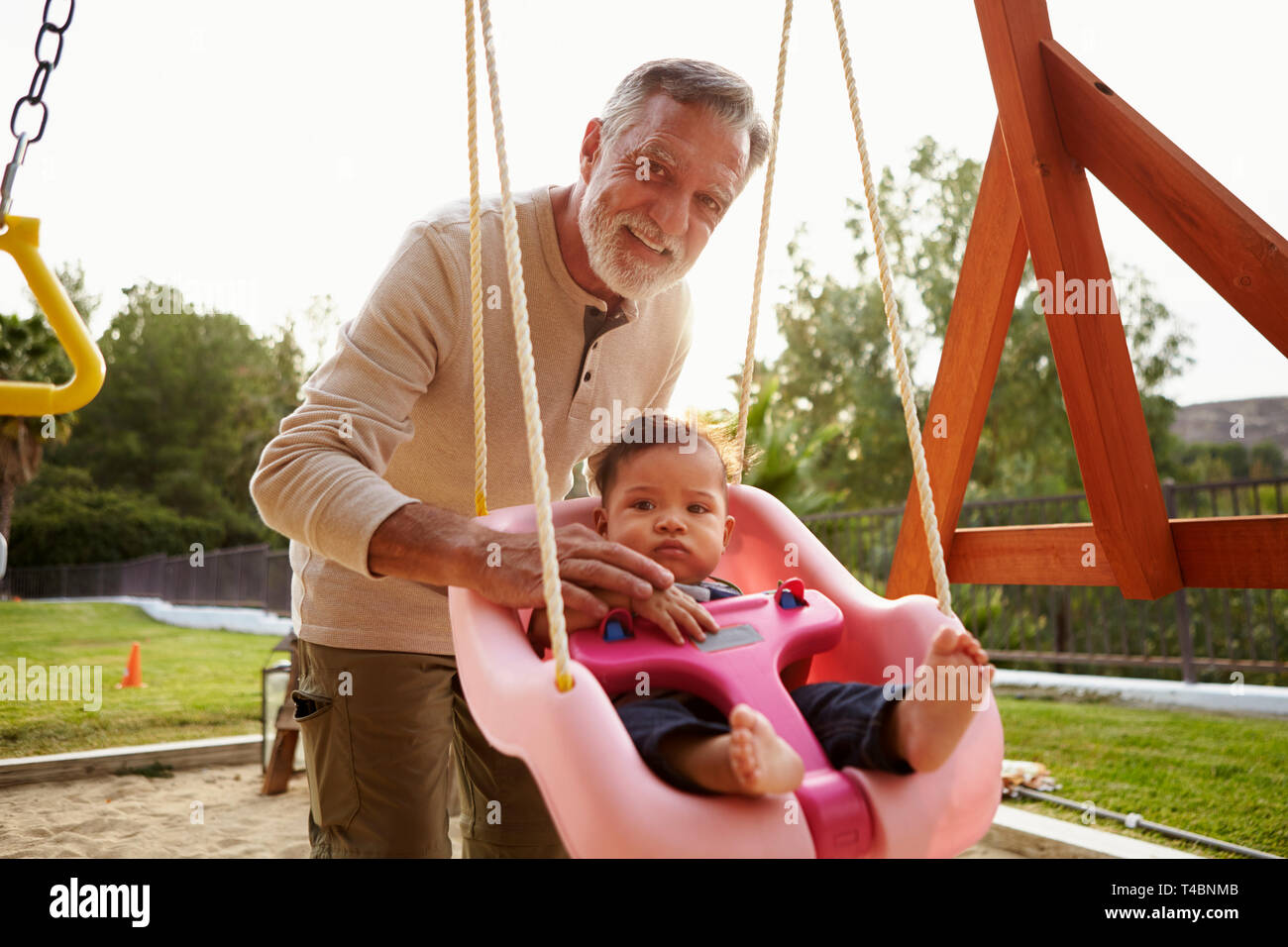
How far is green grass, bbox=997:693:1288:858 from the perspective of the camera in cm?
325

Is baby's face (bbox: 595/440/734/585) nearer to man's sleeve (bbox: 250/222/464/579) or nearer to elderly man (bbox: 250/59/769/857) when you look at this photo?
elderly man (bbox: 250/59/769/857)

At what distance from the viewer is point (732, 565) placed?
74.9 inches

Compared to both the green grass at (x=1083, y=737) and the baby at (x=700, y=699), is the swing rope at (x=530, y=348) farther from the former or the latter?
the green grass at (x=1083, y=737)

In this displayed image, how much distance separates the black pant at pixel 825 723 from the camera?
1.06 meters

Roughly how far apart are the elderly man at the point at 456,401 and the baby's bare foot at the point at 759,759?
2.53ft

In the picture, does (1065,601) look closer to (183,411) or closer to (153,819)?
(153,819)

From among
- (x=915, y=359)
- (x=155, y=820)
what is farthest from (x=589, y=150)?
(x=915, y=359)

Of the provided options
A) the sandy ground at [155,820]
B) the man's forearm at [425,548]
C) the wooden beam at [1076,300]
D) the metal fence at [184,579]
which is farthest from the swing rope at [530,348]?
the metal fence at [184,579]

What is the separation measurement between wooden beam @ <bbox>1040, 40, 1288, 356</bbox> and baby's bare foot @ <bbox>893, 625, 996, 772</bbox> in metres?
1.09

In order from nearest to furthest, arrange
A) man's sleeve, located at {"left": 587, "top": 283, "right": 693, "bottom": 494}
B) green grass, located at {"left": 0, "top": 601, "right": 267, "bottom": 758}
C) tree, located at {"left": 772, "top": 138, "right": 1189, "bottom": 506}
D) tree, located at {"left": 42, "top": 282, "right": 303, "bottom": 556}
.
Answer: man's sleeve, located at {"left": 587, "top": 283, "right": 693, "bottom": 494} < green grass, located at {"left": 0, "top": 601, "right": 267, "bottom": 758} < tree, located at {"left": 772, "top": 138, "right": 1189, "bottom": 506} < tree, located at {"left": 42, "top": 282, "right": 303, "bottom": 556}

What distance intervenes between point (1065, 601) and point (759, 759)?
25.5 feet

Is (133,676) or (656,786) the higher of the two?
(656,786)

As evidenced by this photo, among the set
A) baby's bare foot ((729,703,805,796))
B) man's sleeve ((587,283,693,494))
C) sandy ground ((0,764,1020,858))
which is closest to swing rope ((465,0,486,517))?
baby's bare foot ((729,703,805,796))

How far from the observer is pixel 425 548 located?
1.25 m
